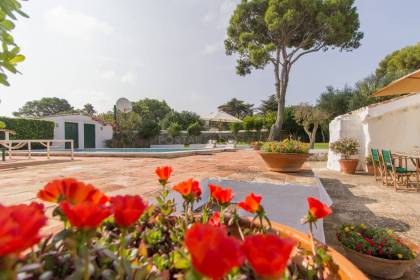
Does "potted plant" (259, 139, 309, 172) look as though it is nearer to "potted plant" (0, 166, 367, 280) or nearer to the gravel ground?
the gravel ground

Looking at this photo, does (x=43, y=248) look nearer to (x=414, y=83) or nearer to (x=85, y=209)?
(x=85, y=209)

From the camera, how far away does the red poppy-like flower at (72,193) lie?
0.51 metres

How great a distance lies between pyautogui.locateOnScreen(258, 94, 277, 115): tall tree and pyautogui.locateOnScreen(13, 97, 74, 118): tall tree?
40.4 metres

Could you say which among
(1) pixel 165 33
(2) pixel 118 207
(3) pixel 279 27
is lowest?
(2) pixel 118 207

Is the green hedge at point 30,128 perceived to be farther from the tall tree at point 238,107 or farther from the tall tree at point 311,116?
the tall tree at point 238,107

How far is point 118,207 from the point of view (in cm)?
47

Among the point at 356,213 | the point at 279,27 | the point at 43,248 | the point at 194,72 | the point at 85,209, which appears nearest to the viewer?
the point at 85,209

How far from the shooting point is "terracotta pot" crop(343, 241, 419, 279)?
74.4 inches

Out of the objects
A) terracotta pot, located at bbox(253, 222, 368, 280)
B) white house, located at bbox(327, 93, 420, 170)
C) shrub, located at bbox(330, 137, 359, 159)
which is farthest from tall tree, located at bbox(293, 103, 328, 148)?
terracotta pot, located at bbox(253, 222, 368, 280)

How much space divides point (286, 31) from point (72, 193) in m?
14.9

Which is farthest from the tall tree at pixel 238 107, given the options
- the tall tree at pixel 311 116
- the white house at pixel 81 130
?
the white house at pixel 81 130

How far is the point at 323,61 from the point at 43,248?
1650cm

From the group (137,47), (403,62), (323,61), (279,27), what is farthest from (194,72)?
(403,62)

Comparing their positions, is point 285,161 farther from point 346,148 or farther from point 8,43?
point 8,43
